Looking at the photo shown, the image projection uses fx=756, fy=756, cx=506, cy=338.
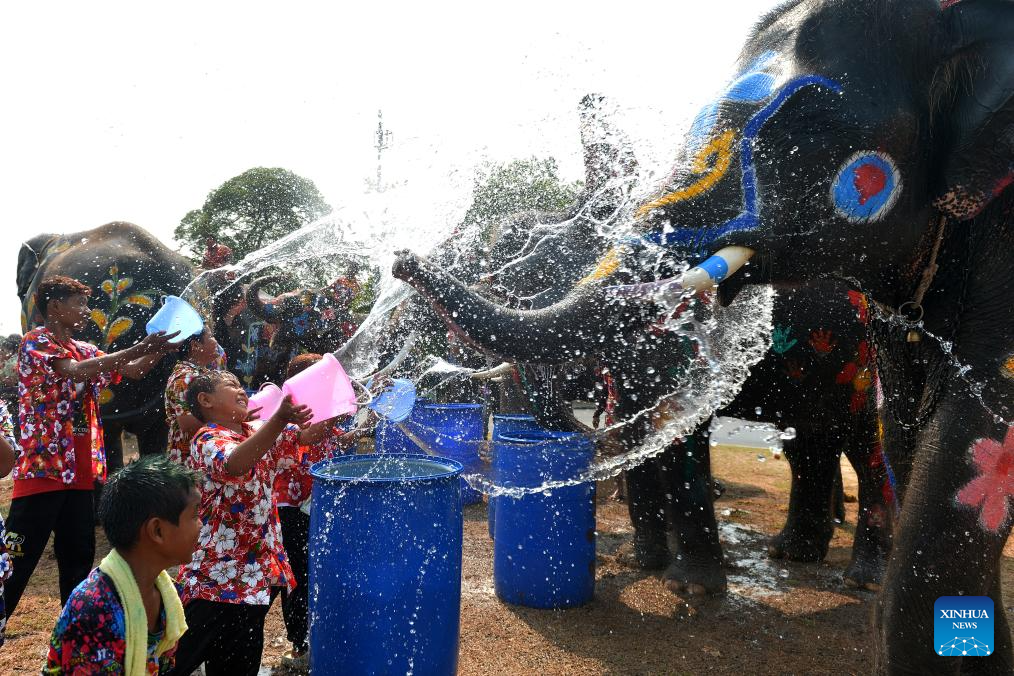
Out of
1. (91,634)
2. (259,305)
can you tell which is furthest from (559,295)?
(259,305)

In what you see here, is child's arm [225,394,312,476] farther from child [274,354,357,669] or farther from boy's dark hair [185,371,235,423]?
child [274,354,357,669]

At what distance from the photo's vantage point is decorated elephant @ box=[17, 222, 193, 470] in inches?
240

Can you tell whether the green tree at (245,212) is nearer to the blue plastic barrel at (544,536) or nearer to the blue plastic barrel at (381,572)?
the blue plastic barrel at (544,536)

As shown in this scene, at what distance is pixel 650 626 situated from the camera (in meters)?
4.06

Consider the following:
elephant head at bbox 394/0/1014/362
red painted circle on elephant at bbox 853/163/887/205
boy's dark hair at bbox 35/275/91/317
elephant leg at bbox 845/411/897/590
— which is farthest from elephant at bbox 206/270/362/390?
red painted circle on elephant at bbox 853/163/887/205

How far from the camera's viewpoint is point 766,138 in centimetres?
259

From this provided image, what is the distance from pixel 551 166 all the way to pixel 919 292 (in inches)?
159

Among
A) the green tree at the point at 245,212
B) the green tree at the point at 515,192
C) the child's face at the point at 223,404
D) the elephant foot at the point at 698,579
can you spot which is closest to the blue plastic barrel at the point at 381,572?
the child's face at the point at 223,404

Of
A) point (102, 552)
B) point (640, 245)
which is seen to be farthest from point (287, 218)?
point (640, 245)

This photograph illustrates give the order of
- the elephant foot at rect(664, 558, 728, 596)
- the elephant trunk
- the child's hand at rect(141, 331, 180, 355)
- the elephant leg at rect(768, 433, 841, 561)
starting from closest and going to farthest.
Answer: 1. the child's hand at rect(141, 331, 180, 355)
2. the elephant foot at rect(664, 558, 728, 596)
3. the elephant leg at rect(768, 433, 841, 561)
4. the elephant trunk

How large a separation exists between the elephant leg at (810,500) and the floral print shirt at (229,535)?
3.81 metres

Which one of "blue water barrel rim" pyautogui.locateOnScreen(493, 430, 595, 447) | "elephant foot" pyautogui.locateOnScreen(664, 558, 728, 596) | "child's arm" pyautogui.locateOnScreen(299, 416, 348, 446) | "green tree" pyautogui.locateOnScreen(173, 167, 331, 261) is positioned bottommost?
"elephant foot" pyautogui.locateOnScreen(664, 558, 728, 596)

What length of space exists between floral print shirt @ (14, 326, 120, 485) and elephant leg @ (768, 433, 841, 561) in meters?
4.43

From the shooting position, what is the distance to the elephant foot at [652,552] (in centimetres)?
506
